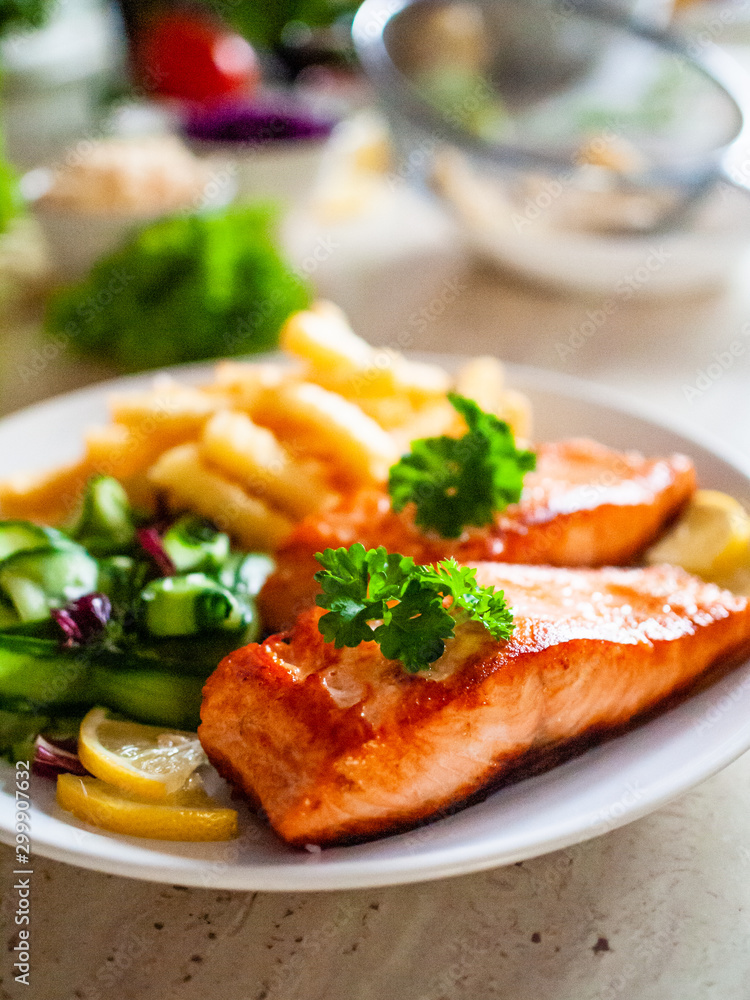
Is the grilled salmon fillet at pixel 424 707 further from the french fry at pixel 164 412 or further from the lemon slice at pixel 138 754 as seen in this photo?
the french fry at pixel 164 412

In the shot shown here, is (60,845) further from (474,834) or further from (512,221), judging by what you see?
Result: (512,221)

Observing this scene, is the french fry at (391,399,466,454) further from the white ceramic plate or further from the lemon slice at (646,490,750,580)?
the white ceramic plate

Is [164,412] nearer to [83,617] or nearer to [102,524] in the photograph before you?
[102,524]

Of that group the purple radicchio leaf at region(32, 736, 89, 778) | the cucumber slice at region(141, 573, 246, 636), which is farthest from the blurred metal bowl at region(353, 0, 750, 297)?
the purple radicchio leaf at region(32, 736, 89, 778)

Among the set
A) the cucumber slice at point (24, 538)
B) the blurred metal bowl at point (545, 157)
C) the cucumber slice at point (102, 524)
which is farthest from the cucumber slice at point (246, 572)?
the blurred metal bowl at point (545, 157)

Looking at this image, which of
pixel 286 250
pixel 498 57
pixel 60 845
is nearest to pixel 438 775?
pixel 60 845

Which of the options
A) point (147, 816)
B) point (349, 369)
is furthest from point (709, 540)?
point (147, 816)
